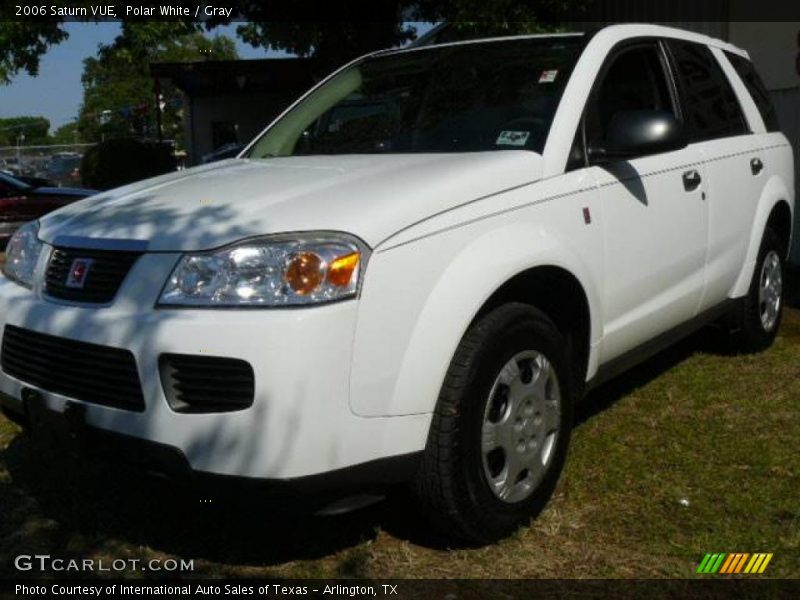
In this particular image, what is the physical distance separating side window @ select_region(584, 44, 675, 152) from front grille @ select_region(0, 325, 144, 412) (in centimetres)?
199

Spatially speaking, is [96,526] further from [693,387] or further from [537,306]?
[693,387]

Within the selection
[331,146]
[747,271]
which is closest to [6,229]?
[331,146]

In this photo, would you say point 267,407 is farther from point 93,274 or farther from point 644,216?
point 644,216

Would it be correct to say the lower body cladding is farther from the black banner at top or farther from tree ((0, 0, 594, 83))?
tree ((0, 0, 594, 83))

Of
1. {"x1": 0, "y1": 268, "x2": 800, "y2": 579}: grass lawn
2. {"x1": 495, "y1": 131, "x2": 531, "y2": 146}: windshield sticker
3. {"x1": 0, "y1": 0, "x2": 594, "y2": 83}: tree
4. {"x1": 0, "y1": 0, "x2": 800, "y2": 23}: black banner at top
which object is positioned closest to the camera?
{"x1": 0, "y1": 268, "x2": 800, "y2": 579}: grass lawn

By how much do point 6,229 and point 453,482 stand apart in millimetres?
10114

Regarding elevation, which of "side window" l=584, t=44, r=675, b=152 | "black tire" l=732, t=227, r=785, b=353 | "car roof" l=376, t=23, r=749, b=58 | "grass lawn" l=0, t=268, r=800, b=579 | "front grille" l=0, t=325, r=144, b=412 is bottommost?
"grass lawn" l=0, t=268, r=800, b=579

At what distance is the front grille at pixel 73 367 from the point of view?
2.78 meters

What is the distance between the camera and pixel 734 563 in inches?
122

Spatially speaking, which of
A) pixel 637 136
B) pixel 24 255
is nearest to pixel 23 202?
pixel 24 255

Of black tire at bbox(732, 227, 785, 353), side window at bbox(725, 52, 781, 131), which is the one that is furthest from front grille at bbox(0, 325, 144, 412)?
side window at bbox(725, 52, 781, 131)

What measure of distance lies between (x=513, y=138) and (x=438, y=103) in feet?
1.70

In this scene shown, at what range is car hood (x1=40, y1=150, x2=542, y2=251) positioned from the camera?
279 cm

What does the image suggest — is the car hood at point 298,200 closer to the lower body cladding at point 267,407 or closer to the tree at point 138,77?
the lower body cladding at point 267,407
